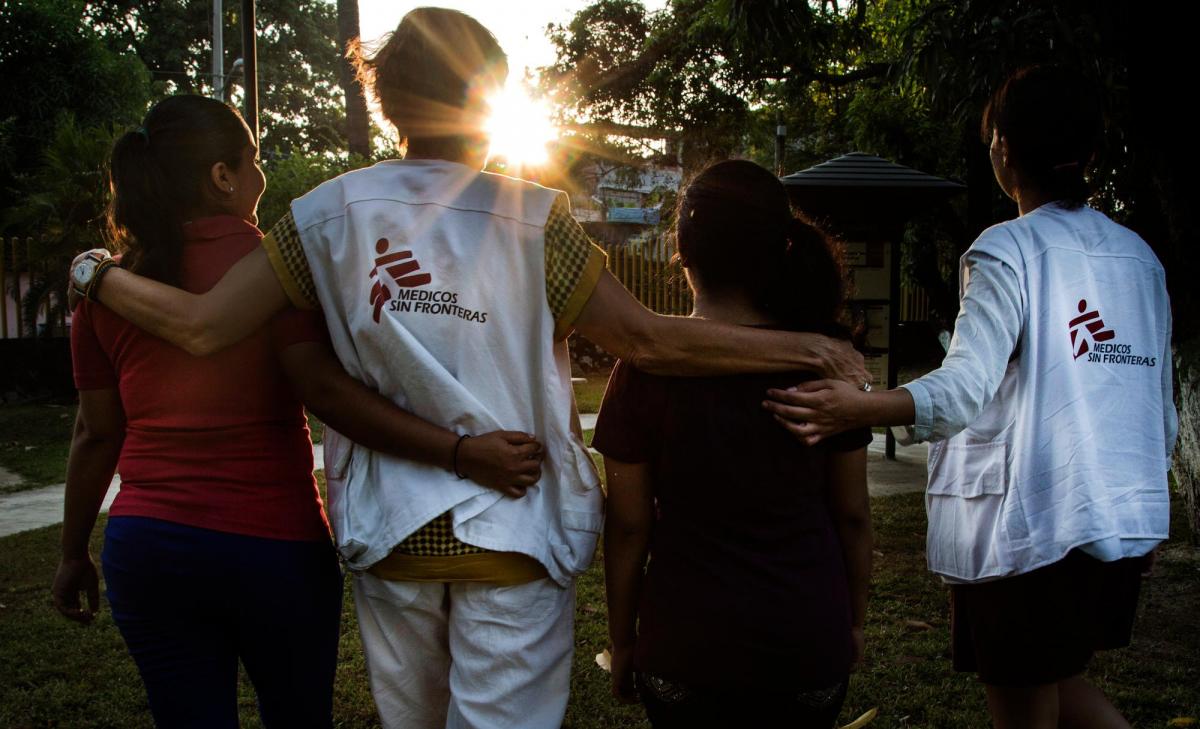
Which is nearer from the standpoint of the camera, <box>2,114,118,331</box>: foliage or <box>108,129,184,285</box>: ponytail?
<box>108,129,184,285</box>: ponytail

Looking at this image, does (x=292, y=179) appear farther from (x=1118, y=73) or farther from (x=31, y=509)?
(x=1118, y=73)

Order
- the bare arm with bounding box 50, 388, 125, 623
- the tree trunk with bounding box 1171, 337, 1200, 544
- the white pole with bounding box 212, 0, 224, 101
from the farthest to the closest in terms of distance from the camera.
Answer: the white pole with bounding box 212, 0, 224, 101, the tree trunk with bounding box 1171, 337, 1200, 544, the bare arm with bounding box 50, 388, 125, 623

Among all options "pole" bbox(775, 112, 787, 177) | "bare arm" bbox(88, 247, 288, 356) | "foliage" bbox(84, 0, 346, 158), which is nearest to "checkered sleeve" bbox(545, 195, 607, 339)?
"bare arm" bbox(88, 247, 288, 356)

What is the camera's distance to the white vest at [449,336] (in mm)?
1833

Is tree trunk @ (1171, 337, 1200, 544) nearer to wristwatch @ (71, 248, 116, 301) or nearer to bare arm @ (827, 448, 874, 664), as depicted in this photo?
bare arm @ (827, 448, 874, 664)

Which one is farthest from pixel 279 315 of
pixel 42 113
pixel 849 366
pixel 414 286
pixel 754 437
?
pixel 42 113

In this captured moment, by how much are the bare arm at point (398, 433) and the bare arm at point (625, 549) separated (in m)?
0.18

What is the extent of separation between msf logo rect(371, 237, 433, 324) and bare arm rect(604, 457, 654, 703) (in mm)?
520

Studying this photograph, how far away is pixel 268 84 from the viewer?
110ft

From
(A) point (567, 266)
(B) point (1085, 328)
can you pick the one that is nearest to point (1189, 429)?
(B) point (1085, 328)

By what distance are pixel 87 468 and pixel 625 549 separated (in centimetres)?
122

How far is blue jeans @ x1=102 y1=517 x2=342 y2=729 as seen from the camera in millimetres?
1953

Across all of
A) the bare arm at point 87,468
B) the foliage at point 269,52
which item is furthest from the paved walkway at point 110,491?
the foliage at point 269,52

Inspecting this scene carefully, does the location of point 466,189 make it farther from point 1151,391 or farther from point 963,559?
point 1151,391
